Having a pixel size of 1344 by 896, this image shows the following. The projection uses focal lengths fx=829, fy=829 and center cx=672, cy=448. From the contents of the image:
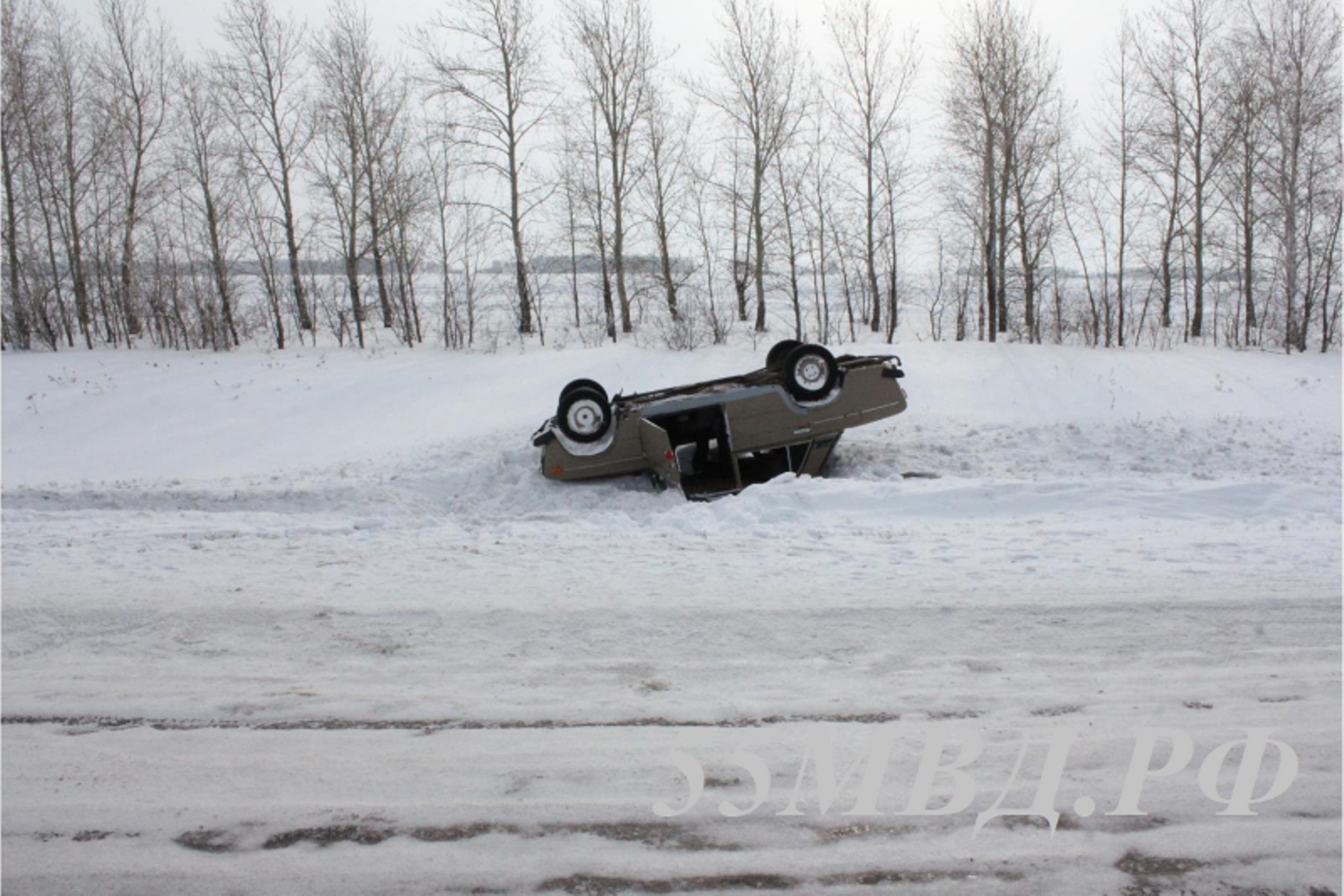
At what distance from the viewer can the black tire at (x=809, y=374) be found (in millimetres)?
9750

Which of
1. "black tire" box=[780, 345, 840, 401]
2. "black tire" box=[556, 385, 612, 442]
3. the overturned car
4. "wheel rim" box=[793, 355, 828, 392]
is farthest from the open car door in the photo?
"wheel rim" box=[793, 355, 828, 392]

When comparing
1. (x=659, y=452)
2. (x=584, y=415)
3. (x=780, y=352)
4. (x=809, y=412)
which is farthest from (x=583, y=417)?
(x=780, y=352)

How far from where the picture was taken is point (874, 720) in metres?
3.59

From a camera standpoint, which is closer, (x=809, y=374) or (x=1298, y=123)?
(x=809, y=374)

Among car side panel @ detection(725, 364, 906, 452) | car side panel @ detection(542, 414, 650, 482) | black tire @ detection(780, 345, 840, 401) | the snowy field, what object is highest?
→ black tire @ detection(780, 345, 840, 401)

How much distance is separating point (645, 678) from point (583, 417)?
19.1 feet

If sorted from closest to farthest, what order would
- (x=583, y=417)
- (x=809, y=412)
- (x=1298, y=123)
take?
(x=583, y=417) < (x=809, y=412) < (x=1298, y=123)

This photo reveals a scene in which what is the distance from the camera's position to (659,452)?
941 centimetres

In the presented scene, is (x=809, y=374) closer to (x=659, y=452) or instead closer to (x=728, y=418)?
(x=728, y=418)

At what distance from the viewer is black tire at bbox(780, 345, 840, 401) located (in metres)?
9.75

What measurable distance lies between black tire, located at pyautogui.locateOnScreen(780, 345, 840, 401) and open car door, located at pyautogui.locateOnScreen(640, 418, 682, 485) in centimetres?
162

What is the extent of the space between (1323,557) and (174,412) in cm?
1669

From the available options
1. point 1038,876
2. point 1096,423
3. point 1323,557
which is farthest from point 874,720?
point 1096,423

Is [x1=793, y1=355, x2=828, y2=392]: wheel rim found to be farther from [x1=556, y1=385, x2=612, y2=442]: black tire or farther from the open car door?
[x1=556, y1=385, x2=612, y2=442]: black tire
